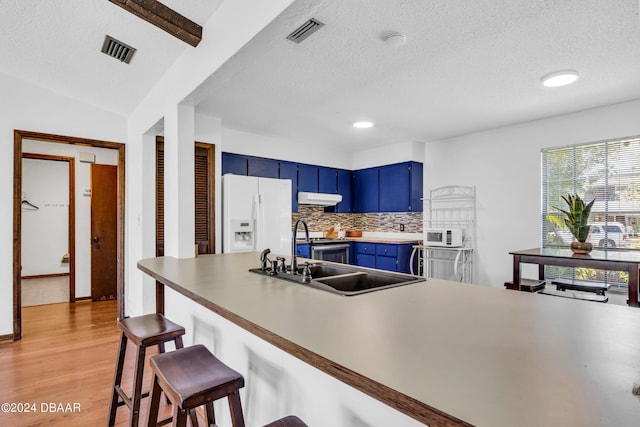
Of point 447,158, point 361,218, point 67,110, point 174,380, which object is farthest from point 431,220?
point 67,110

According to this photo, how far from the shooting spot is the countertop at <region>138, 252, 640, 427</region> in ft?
1.76

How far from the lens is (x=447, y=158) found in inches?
197

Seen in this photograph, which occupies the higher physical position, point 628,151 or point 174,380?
point 628,151

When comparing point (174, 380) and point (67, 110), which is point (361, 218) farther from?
point (174, 380)

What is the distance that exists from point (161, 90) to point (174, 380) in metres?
2.70

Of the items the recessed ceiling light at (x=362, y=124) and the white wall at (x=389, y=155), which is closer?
the recessed ceiling light at (x=362, y=124)

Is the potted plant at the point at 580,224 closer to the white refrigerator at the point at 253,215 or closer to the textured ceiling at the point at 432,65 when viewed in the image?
the textured ceiling at the point at 432,65

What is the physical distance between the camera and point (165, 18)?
2.07m

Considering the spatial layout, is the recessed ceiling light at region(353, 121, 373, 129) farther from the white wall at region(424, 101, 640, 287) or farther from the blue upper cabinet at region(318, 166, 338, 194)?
the white wall at region(424, 101, 640, 287)

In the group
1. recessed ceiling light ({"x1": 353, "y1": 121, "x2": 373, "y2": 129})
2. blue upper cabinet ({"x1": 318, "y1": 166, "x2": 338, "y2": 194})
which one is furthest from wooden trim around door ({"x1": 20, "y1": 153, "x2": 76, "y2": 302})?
recessed ceiling light ({"x1": 353, "y1": 121, "x2": 373, "y2": 129})

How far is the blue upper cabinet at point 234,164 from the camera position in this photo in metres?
4.23

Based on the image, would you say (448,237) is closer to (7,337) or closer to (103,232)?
(103,232)

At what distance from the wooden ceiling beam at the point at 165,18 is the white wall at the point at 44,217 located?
18.6 feet

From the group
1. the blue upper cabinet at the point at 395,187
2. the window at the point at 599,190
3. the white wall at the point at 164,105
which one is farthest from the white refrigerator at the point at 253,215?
the window at the point at 599,190
